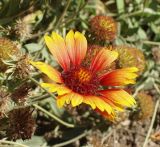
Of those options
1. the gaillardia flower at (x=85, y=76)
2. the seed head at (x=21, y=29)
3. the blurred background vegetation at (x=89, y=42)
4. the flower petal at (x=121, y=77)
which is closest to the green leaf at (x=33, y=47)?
the blurred background vegetation at (x=89, y=42)

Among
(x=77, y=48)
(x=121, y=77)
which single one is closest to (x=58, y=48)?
(x=77, y=48)

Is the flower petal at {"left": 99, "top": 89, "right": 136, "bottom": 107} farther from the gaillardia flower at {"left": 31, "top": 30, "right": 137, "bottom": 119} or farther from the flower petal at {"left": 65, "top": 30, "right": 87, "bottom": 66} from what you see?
the flower petal at {"left": 65, "top": 30, "right": 87, "bottom": 66}

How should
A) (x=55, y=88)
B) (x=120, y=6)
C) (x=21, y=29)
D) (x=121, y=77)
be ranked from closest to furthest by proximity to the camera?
1. (x=55, y=88)
2. (x=121, y=77)
3. (x=21, y=29)
4. (x=120, y=6)

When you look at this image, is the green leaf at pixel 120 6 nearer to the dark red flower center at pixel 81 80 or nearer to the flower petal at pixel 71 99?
the dark red flower center at pixel 81 80

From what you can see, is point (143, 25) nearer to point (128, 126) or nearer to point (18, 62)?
point (128, 126)

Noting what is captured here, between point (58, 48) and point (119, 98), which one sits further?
point (58, 48)

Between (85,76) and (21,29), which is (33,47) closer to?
(21,29)

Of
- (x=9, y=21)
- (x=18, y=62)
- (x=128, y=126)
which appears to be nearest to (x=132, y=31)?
(x=128, y=126)

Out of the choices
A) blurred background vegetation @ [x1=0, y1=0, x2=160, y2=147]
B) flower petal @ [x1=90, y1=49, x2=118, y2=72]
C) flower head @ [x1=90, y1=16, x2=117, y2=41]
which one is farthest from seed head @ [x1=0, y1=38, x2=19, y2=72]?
flower head @ [x1=90, y1=16, x2=117, y2=41]
